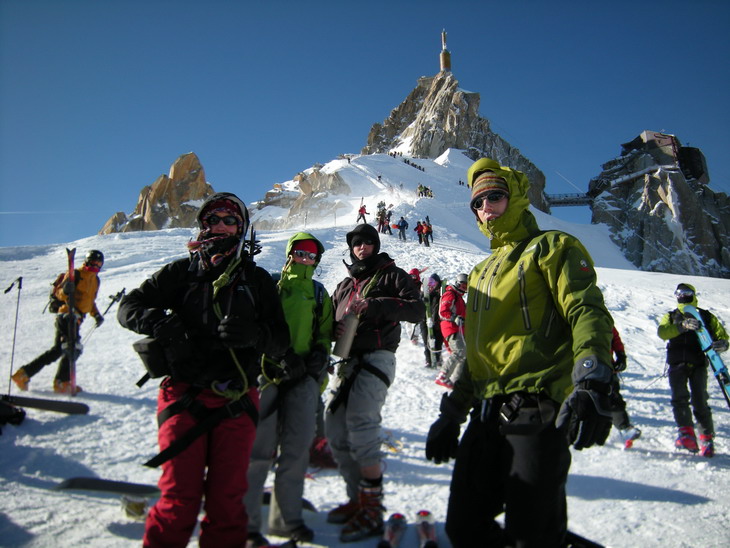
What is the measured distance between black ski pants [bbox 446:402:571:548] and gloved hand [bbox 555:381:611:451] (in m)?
0.23

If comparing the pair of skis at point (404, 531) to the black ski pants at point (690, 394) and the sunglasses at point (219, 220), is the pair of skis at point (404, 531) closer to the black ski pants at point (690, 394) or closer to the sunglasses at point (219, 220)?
the sunglasses at point (219, 220)

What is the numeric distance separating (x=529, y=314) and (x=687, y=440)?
4.23 meters

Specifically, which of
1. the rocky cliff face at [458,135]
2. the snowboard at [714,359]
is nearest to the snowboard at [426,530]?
the snowboard at [714,359]

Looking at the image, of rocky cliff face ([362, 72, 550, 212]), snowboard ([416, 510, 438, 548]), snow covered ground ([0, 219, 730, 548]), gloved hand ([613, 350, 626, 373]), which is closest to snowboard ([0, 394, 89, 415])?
snow covered ground ([0, 219, 730, 548])

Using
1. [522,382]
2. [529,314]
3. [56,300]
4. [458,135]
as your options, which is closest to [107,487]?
[522,382]

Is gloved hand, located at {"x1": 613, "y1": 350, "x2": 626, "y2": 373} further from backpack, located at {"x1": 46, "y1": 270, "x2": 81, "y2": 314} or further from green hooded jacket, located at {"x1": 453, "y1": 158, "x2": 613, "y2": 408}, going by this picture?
backpack, located at {"x1": 46, "y1": 270, "x2": 81, "y2": 314}

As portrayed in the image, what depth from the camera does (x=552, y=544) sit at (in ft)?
6.07

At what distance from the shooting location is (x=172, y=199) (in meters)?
85.4

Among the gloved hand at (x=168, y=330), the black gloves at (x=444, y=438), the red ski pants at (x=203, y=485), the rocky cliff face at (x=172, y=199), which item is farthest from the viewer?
the rocky cliff face at (x=172, y=199)

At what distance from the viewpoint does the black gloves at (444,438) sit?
93.4 inches

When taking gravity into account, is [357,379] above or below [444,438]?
above

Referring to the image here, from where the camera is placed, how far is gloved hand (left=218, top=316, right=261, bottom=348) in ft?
7.60

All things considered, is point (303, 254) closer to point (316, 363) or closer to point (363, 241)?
point (363, 241)

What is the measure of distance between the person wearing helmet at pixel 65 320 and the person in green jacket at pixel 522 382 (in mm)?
5988
